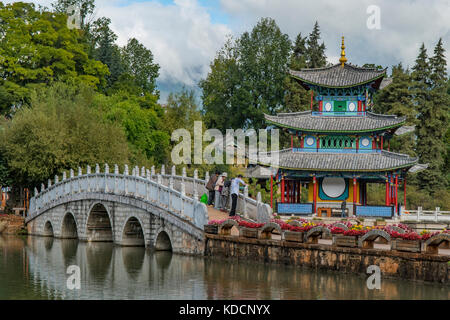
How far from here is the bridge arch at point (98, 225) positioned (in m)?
32.2

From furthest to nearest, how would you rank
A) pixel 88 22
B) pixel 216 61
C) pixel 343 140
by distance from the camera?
pixel 88 22 < pixel 216 61 < pixel 343 140

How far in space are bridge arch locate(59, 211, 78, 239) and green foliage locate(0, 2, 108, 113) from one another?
16.0 m

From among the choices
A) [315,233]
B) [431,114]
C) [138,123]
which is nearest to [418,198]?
[431,114]

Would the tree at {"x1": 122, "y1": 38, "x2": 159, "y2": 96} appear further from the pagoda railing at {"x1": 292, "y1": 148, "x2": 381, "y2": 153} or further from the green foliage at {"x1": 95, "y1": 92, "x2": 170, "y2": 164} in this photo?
the pagoda railing at {"x1": 292, "y1": 148, "x2": 381, "y2": 153}

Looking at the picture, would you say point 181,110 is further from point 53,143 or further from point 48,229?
point 48,229

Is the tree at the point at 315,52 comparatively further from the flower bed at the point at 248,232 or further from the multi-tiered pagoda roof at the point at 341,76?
the flower bed at the point at 248,232

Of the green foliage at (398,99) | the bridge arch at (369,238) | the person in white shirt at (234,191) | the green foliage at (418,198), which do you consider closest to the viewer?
the bridge arch at (369,238)

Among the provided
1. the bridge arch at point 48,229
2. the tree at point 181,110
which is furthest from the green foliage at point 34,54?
the bridge arch at point 48,229

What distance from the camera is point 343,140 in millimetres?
35000

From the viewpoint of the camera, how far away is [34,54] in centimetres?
5084

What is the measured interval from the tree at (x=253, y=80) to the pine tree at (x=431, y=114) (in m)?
11.2
